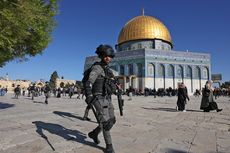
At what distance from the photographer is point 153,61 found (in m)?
50.0

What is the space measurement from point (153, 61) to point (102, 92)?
46.4 meters

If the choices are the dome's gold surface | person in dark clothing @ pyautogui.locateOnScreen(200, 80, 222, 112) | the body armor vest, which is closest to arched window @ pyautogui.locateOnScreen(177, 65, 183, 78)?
the dome's gold surface

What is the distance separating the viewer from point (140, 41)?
5416 cm

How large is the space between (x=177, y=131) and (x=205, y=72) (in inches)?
2033

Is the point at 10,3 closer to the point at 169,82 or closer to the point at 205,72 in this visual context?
the point at 169,82

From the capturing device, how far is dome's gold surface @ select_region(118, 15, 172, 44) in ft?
177

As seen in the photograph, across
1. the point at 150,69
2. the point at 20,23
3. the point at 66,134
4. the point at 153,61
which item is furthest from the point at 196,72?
the point at 66,134

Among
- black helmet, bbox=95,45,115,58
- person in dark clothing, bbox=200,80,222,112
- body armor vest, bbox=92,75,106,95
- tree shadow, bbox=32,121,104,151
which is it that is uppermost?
black helmet, bbox=95,45,115,58

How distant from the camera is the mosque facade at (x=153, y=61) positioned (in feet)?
164

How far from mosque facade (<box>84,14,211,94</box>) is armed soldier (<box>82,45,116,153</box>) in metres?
44.7

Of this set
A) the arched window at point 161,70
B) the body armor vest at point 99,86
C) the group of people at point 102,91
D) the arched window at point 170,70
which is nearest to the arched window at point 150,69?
the arched window at point 161,70

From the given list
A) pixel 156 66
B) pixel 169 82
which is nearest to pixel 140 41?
pixel 156 66

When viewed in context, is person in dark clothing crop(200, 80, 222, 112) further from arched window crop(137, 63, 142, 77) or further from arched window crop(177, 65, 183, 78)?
arched window crop(177, 65, 183, 78)

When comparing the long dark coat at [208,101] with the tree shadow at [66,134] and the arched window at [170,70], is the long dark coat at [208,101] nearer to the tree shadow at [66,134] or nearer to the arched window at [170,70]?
the tree shadow at [66,134]
